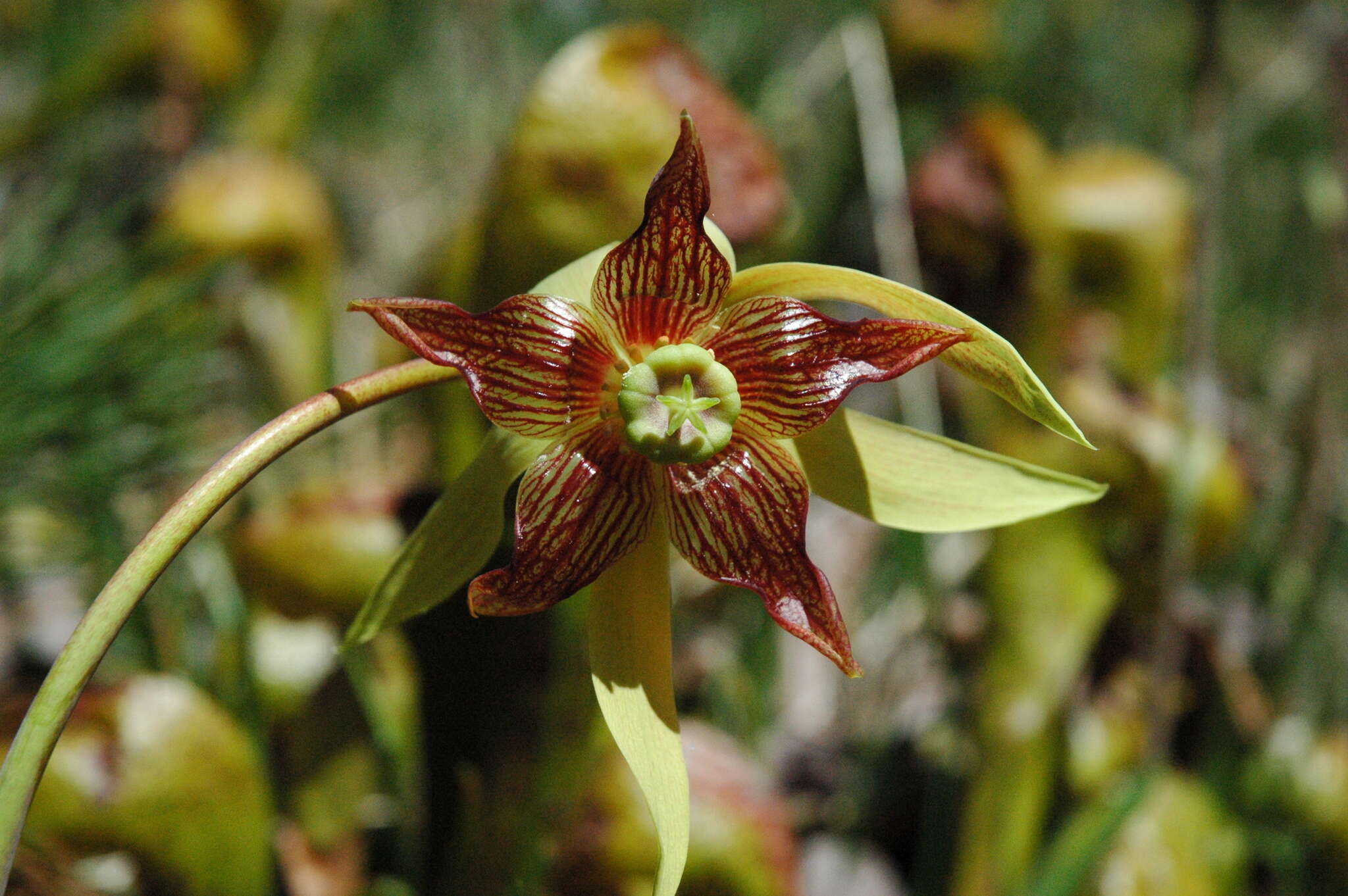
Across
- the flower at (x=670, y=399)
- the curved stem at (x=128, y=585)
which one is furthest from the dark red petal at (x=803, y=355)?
the curved stem at (x=128, y=585)

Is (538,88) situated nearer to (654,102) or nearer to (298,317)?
(654,102)

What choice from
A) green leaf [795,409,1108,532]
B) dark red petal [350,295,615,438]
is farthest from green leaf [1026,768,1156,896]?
A: dark red petal [350,295,615,438]

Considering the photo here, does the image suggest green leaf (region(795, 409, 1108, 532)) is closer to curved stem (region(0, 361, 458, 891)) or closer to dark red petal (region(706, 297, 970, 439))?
dark red petal (region(706, 297, 970, 439))

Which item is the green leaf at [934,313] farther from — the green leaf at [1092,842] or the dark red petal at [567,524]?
the green leaf at [1092,842]

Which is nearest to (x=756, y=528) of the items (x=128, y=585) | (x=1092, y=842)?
(x=128, y=585)

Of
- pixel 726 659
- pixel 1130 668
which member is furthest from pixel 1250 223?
pixel 726 659

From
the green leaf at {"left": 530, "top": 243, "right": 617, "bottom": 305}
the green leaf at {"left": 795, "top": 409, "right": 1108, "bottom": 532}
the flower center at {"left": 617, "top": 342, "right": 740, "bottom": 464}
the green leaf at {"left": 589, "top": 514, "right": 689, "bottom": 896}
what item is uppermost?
the green leaf at {"left": 530, "top": 243, "right": 617, "bottom": 305}

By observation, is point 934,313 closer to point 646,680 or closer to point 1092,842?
point 646,680
